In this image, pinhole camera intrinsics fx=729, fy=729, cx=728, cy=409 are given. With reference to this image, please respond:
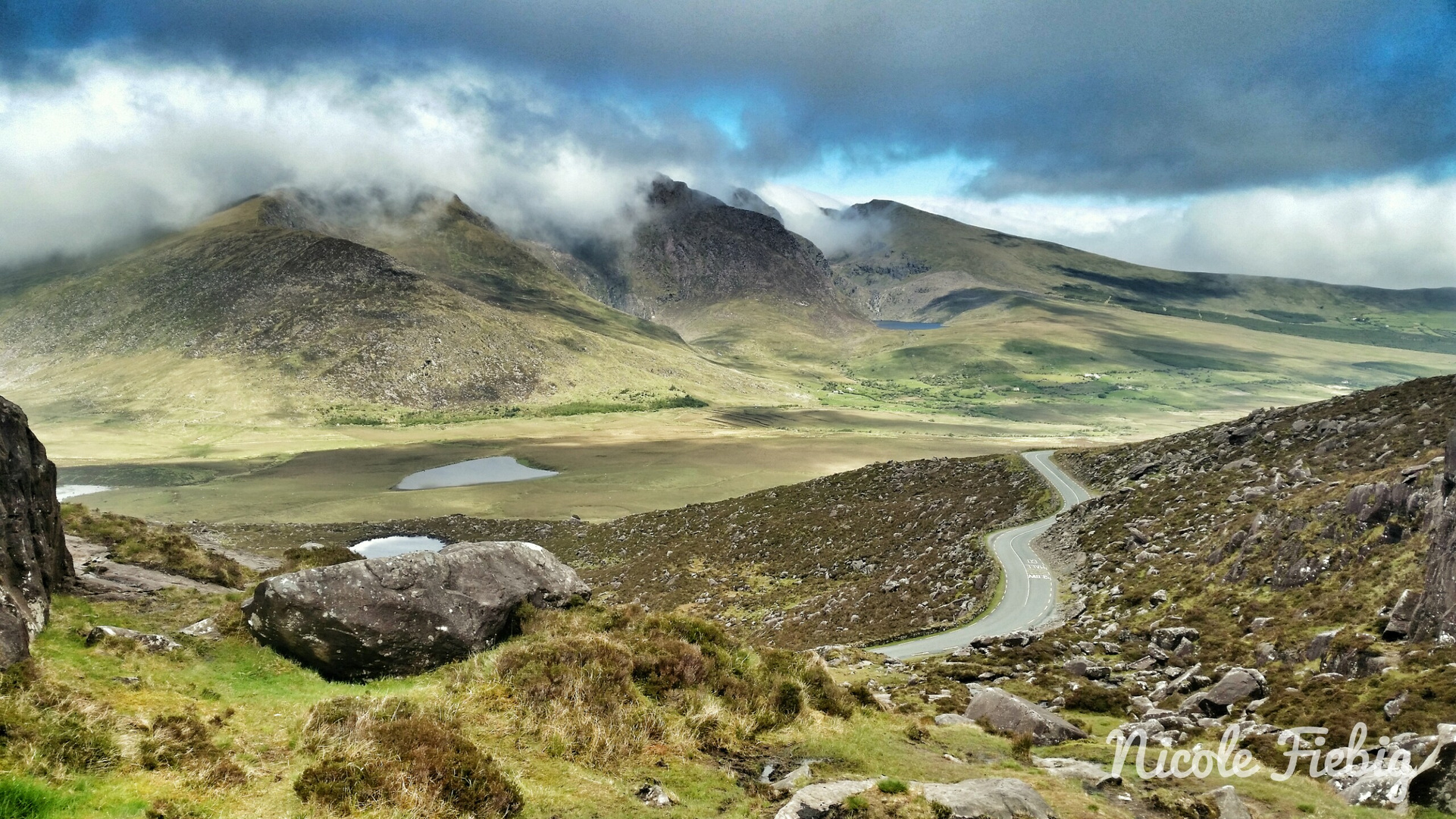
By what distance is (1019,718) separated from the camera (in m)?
20.8

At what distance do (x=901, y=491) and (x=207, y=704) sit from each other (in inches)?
2703

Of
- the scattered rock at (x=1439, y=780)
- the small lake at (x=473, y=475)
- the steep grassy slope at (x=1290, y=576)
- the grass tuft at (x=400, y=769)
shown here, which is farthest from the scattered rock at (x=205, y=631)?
the small lake at (x=473, y=475)

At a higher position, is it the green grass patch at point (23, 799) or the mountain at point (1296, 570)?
the green grass patch at point (23, 799)

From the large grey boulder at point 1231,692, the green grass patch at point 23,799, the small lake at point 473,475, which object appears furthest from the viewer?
the small lake at point 473,475

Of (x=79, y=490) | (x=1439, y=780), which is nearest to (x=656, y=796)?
(x=1439, y=780)

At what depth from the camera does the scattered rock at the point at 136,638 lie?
17438 millimetres

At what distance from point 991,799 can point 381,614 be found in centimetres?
1497

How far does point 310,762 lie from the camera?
12820 millimetres

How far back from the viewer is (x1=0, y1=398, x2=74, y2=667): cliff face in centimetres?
1708

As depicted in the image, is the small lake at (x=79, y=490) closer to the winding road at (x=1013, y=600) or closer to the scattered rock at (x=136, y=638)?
the scattered rock at (x=136, y=638)

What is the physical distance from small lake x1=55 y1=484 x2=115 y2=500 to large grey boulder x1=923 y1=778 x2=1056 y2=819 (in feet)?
444

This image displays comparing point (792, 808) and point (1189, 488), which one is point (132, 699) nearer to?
point (792, 808)

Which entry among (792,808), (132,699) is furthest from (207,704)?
(792,808)

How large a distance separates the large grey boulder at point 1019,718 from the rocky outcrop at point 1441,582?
1157 cm
